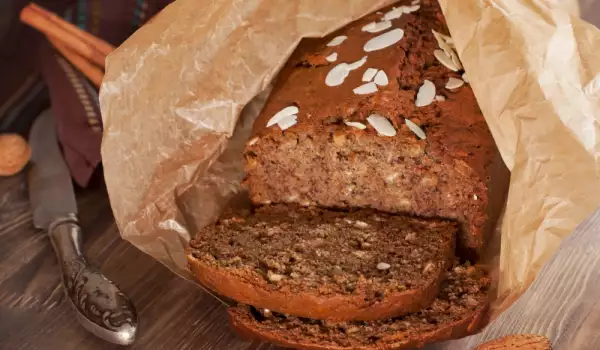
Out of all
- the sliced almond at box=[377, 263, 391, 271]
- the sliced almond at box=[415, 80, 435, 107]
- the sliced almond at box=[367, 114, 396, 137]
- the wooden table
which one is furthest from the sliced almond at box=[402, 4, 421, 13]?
the wooden table

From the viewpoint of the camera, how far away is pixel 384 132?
187 centimetres

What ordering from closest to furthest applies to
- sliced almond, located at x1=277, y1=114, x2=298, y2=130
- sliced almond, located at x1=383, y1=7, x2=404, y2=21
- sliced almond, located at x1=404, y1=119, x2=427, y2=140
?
sliced almond, located at x1=404, y1=119, x2=427, y2=140 < sliced almond, located at x1=277, y1=114, x2=298, y2=130 < sliced almond, located at x1=383, y1=7, x2=404, y2=21

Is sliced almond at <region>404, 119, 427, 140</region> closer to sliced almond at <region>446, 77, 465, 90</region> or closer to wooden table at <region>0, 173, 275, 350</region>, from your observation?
sliced almond at <region>446, 77, 465, 90</region>

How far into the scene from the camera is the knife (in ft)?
6.16

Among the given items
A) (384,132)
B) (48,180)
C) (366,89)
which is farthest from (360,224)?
(48,180)

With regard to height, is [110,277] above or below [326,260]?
below

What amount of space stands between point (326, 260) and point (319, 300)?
0.16 metres

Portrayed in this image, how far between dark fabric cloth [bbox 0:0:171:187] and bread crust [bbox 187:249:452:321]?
87 centimetres

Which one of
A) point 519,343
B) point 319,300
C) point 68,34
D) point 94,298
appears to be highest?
point 68,34

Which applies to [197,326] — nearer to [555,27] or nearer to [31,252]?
[31,252]

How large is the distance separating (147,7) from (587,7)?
1637 millimetres

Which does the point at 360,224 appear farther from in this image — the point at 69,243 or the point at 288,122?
the point at 69,243

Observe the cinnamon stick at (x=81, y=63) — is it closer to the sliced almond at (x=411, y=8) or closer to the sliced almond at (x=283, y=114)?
the sliced almond at (x=283, y=114)

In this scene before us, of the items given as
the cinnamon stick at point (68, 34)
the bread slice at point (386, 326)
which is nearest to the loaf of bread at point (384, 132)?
the bread slice at point (386, 326)
